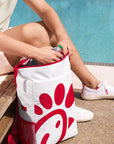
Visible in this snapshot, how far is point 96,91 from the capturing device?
158cm

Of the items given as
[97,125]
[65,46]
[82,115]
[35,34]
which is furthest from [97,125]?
[35,34]

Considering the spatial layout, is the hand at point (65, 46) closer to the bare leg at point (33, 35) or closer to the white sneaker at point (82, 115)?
the bare leg at point (33, 35)

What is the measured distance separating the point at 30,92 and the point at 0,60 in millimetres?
306

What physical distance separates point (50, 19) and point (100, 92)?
2.05 feet

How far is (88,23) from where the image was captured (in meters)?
4.36

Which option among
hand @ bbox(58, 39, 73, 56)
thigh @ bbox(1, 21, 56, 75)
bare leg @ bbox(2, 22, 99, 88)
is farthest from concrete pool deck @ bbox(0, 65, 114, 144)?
hand @ bbox(58, 39, 73, 56)

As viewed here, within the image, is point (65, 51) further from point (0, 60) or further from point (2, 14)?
point (2, 14)

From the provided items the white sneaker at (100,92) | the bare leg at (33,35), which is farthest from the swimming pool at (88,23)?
the bare leg at (33,35)

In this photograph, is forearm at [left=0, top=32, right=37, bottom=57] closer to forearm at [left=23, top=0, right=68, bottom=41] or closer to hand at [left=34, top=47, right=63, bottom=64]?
hand at [left=34, top=47, right=63, bottom=64]

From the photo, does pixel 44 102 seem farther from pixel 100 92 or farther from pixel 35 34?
pixel 100 92

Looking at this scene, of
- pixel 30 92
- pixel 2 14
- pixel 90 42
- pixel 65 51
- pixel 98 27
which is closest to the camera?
pixel 30 92

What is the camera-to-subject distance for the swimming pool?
3.61 meters

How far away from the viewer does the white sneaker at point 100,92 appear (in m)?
1.58

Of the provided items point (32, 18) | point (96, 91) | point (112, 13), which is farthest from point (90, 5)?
point (96, 91)
